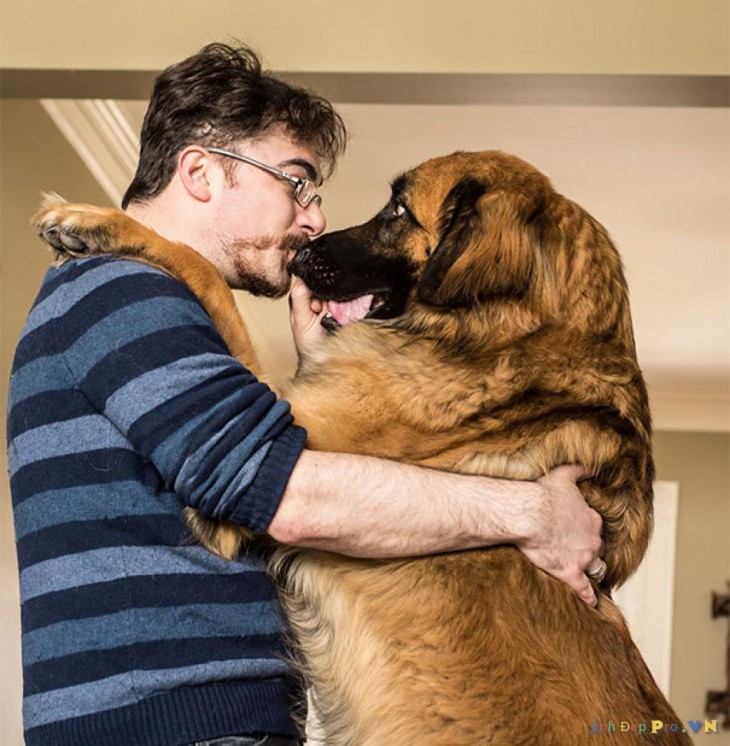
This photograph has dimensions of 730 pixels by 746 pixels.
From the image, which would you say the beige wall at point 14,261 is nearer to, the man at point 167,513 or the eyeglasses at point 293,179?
the eyeglasses at point 293,179

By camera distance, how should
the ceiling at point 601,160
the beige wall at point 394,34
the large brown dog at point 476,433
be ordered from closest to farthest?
the large brown dog at point 476,433
the beige wall at point 394,34
the ceiling at point 601,160

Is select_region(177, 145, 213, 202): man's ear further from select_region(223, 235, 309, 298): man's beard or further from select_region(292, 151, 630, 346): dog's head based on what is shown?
select_region(292, 151, 630, 346): dog's head

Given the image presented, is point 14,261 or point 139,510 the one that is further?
point 14,261

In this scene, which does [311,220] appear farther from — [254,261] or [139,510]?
[139,510]

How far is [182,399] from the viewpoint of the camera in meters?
1.33

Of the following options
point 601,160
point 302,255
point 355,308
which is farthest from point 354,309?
point 601,160

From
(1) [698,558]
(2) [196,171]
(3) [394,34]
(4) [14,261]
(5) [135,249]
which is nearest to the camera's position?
(5) [135,249]

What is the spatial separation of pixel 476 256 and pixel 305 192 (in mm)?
363

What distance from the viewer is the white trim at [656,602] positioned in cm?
992

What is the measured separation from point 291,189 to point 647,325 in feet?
20.9

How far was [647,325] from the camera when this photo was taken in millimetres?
7855

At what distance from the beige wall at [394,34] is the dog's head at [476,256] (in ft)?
5.08

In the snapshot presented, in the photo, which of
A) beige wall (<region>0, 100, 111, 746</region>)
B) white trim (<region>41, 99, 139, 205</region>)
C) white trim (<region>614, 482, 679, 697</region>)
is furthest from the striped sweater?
white trim (<region>614, 482, 679, 697</region>)

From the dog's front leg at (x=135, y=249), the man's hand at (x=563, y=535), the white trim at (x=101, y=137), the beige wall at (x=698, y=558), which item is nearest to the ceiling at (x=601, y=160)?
the white trim at (x=101, y=137)
